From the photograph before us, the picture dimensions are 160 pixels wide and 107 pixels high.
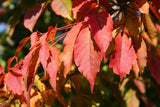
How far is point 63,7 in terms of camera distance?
0.81 meters

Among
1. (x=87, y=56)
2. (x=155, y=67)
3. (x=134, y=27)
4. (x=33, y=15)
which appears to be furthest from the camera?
(x=155, y=67)

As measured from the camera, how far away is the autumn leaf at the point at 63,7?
79cm

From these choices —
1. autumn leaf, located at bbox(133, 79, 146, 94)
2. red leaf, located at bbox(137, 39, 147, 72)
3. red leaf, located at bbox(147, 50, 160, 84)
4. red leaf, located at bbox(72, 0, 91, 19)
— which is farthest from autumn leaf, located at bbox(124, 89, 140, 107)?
red leaf, located at bbox(72, 0, 91, 19)

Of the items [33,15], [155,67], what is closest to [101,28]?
[33,15]

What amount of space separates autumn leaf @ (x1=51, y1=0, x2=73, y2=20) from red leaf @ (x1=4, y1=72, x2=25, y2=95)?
294mm

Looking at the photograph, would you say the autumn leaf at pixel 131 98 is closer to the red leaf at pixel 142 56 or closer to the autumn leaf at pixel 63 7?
the red leaf at pixel 142 56

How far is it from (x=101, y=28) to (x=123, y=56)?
13cm

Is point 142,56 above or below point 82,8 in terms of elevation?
below

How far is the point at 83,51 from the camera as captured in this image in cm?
64

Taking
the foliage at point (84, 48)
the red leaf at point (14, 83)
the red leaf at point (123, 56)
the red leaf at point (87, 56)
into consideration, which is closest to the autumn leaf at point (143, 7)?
the foliage at point (84, 48)

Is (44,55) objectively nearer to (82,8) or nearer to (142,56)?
(82,8)

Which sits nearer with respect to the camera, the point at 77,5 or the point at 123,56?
the point at 123,56

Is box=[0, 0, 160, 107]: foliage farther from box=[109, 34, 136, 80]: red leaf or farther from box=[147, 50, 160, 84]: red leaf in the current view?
box=[147, 50, 160, 84]: red leaf

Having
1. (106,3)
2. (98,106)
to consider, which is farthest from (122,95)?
(106,3)
